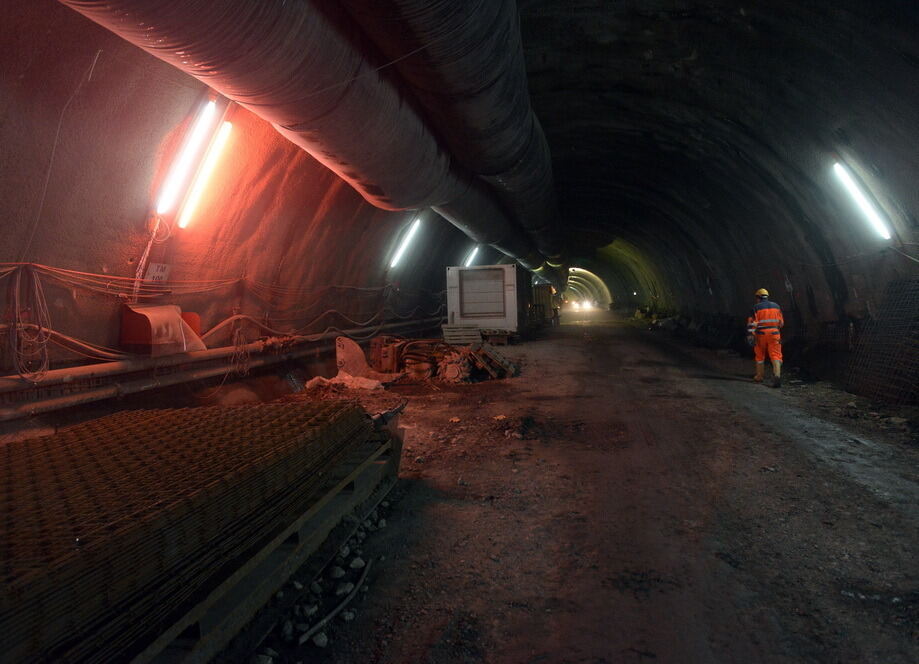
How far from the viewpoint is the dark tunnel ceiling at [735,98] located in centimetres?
583

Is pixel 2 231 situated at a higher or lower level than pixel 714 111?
lower

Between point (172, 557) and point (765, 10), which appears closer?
point (172, 557)

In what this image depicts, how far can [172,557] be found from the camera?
2105mm

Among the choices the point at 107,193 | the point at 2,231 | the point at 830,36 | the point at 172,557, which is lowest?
the point at 172,557

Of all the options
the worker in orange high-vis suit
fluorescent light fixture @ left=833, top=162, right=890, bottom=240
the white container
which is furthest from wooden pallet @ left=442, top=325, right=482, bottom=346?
fluorescent light fixture @ left=833, top=162, right=890, bottom=240

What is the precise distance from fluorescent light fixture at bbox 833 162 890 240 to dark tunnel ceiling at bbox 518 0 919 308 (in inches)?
11.8

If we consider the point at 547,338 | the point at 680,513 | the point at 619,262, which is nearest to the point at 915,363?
the point at 680,513

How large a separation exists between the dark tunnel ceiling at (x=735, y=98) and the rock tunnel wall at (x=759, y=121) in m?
0.02

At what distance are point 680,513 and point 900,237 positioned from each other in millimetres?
6134

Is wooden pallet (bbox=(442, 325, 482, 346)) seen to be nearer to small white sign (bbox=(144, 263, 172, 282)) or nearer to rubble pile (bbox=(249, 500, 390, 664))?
small white sign (bbox=(144, 263, 172, 282))

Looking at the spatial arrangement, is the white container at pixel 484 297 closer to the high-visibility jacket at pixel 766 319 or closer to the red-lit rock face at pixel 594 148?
the red-lit rock face at pixel 594 148

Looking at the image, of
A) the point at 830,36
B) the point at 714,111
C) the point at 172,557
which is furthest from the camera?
the point at 714,111

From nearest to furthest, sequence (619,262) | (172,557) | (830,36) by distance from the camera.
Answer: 1. (172,557)
2. (830,36)
3. (619,262)

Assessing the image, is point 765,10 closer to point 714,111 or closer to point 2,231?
point 714,111
